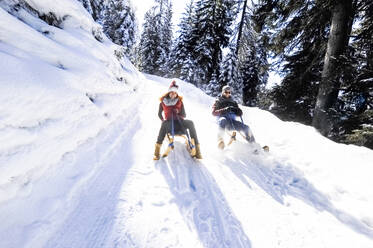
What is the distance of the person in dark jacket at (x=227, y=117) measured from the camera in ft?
14.2

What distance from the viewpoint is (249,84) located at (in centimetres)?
2236

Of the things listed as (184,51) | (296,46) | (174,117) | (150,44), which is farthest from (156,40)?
(174,117)

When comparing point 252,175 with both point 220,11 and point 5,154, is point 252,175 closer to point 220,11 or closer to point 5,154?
point 5,154

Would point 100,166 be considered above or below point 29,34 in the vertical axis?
below

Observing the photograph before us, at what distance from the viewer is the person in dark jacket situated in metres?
4.32

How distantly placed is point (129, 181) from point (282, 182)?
110 inches

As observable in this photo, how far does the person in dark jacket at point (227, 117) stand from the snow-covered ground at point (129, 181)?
13.4 inches

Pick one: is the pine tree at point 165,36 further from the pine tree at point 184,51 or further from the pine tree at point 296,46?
the pine tree at point 296,46

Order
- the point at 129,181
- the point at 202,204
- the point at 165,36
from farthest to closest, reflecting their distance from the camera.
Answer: the point at 165,36
the point at 129,181
the point at 202,204

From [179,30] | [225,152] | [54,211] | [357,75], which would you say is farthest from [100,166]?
[179,30]

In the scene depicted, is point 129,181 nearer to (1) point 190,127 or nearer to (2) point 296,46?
(1) point 190,127

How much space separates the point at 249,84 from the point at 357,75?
18.9m

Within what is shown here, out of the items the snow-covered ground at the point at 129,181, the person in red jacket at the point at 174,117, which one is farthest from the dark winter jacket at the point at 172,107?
the snow-covered ground at the point at 129,181

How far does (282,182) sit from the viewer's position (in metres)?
3.23
